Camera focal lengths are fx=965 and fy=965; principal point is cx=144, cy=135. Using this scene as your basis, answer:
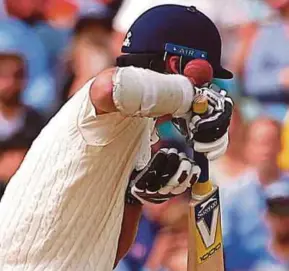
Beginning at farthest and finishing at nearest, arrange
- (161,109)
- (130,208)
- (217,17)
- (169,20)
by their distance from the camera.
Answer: (217,17), (130,208), (169,20), (161,109)

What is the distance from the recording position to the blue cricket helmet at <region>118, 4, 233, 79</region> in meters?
1.27

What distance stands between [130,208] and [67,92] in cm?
93

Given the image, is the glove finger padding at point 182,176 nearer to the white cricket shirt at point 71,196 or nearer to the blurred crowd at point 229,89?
the white cricket shirt at point 71,196

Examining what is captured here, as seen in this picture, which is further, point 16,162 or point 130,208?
point 16,162

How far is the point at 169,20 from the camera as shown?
127 cm

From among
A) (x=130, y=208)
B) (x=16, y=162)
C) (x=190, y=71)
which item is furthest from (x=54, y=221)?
(x=16, y=162)

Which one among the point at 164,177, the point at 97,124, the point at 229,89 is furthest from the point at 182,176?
the point at 229,89

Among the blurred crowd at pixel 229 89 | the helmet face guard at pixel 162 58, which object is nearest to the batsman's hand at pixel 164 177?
the helmet face guard at pixel 162 58

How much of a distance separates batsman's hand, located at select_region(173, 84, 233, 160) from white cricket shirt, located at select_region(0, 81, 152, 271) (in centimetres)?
9

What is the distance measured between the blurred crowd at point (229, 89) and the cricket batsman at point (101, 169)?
93cm

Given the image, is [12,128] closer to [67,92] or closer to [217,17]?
[67,92]

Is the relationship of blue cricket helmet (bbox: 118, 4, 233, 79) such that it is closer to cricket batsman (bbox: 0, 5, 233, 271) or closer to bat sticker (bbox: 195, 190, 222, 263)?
cricket batsman (bbox: 0, 5, 233, 271)

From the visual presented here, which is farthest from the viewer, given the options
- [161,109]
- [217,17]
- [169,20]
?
[217,17]

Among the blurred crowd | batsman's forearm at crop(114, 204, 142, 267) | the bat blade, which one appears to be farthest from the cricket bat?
the blurred crowd
